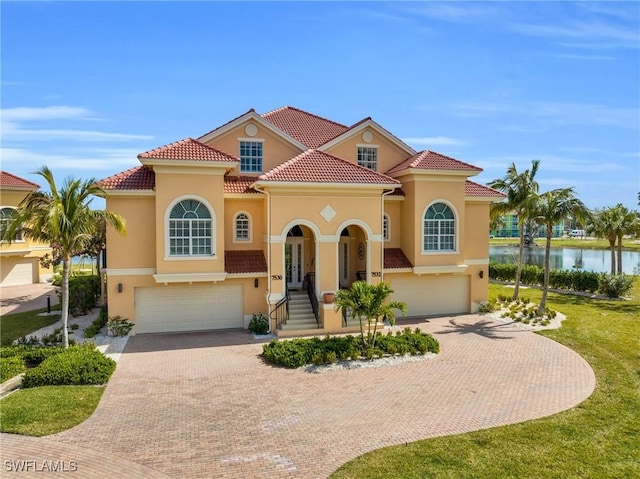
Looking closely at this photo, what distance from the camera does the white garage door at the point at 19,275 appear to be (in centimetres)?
3194

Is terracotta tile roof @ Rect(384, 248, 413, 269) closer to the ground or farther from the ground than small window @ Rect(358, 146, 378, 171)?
closer to the ground

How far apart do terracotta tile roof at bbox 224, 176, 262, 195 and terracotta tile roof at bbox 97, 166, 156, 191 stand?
3380 mm

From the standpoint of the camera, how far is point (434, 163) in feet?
71.7

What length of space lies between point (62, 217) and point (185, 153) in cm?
573

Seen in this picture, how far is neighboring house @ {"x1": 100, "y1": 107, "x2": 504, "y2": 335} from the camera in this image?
18.4 m

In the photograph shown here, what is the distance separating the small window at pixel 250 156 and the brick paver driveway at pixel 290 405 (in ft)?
31.6

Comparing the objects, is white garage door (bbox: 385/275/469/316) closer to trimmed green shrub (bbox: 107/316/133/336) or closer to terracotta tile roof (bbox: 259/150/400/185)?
terracotta tile roof (bbox: 259/150/400/185)

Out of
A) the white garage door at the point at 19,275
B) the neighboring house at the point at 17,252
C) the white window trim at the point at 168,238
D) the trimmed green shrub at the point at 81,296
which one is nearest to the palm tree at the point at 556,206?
the white window trim at the point at 168,238

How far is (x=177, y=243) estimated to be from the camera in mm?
18484

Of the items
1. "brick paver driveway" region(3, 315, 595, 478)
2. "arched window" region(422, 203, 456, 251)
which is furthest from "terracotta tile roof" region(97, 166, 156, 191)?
"arched window" region(422, 203, 456, 251)

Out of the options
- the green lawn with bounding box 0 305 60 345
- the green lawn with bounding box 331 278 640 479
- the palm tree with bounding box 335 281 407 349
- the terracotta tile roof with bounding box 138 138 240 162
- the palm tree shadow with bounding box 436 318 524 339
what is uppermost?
the terracotta tile roof with bounding box 138 138 240 162

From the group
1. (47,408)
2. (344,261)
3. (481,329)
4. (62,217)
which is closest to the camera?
(47,408)

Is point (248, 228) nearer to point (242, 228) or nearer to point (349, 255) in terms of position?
point (242, 228)

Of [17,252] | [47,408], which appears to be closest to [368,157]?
[47,408]
